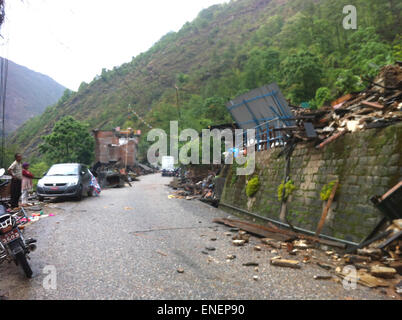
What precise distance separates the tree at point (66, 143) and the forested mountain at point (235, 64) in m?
13.8

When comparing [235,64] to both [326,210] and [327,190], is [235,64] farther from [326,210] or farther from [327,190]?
[326,210]

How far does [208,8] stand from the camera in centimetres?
17075

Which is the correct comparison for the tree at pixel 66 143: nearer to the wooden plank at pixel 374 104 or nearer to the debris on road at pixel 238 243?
the debris on road at pixel 238 243

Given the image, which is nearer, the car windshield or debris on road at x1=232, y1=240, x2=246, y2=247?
debris on road at x1=232, y1=240, x2=246, y2=247

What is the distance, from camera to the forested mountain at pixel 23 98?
134250 millimetres

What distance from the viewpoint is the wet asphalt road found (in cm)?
345

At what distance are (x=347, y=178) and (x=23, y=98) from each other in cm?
17370

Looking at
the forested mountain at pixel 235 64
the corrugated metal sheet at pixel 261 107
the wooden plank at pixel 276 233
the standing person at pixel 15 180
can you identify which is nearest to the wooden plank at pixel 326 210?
the wooden plank at pixel 276 233

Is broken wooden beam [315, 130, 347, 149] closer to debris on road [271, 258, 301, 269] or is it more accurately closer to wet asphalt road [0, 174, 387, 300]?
wet asphalt road [0, 174, 387, 300]

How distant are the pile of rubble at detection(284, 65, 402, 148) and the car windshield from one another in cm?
1035

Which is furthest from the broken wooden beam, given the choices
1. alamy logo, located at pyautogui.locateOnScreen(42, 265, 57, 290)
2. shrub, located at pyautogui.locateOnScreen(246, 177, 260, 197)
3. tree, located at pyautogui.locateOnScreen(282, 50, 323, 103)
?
tree, located at pyautogui.locateOnScreen(282, 50, 323, 103)

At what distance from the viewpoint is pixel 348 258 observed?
4.69 meters

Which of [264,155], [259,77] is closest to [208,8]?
[259,77]
